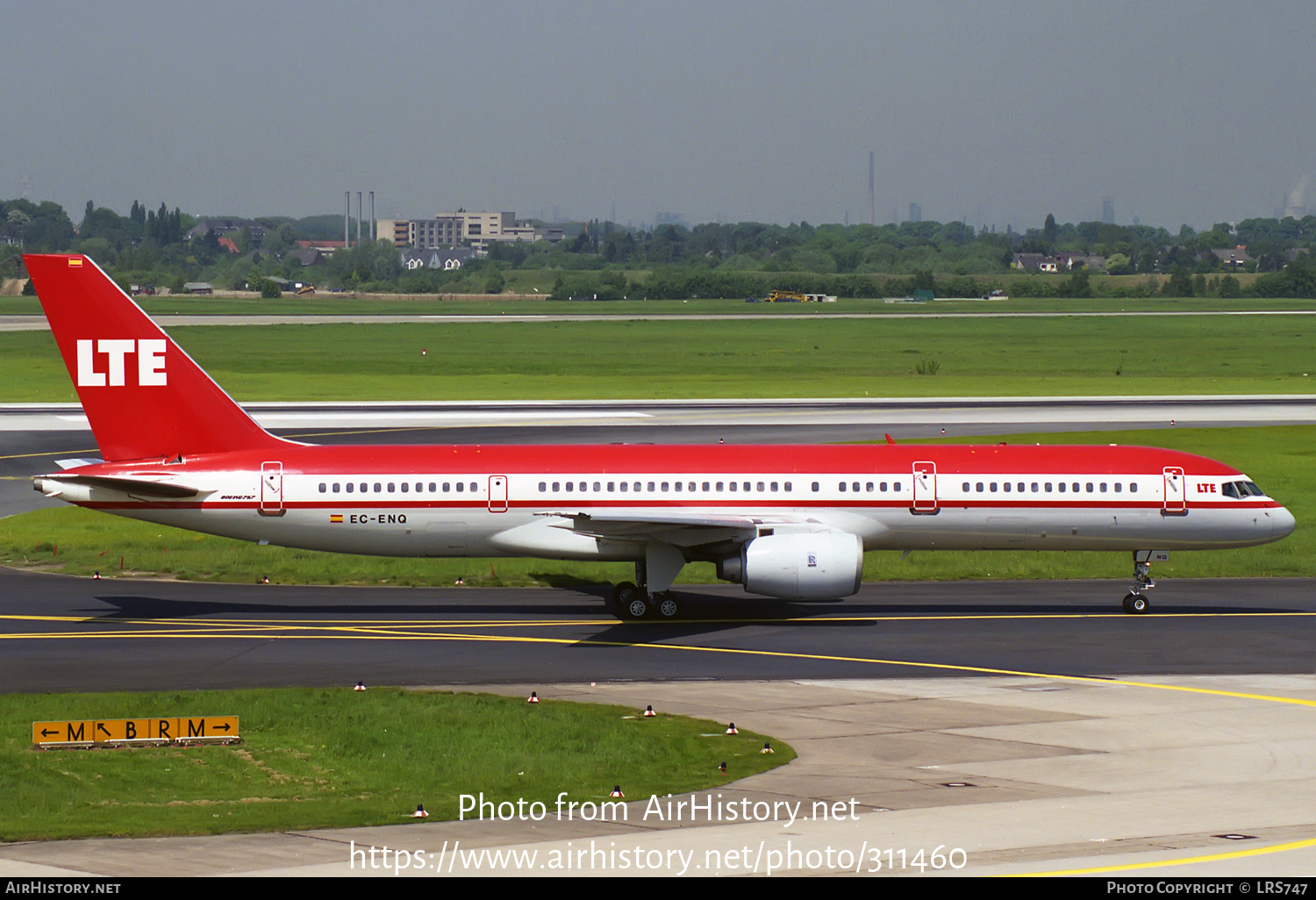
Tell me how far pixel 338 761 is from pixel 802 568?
45.7 ft

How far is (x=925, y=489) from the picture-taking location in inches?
1462

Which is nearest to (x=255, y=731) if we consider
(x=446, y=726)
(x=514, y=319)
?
(x=446, y=726)

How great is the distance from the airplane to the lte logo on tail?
43 millimetres

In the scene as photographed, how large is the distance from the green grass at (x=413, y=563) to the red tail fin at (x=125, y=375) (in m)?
6.22

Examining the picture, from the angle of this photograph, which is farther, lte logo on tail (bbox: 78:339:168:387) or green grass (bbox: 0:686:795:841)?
lte logo on tail (bbox: 78:339:168:387)

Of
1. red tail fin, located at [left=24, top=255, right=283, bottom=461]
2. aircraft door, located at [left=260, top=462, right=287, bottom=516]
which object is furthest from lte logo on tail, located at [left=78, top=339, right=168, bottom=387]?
aircraft door, located at [left=260, top=462, right=287, bottom=516]

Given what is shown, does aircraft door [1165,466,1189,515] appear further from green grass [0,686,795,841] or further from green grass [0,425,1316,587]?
green grass [0,686,795,841]

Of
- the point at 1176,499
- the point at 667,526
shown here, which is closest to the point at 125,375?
the point at 667,526

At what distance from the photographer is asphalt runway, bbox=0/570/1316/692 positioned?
30953 mm

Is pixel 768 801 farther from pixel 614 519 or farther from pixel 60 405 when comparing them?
pixel 60 405

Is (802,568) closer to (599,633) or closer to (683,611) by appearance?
(683,611)

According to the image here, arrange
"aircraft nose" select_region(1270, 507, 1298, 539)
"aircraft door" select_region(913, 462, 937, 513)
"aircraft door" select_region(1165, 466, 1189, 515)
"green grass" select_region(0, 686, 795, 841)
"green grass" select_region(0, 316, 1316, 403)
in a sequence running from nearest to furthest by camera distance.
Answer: "green grass" select_region(0, 686, 795, 841) → "aircraft door" select_region(913, 462, 937, 513) → "aircraft door" select_region(1165, 466, 1189, 515) → "aircraft nose" select_region(1270, 507, 1298, 539) → "green grass" select_region(0, 316, 1316, 403)

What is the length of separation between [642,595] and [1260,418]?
51339 millimetres

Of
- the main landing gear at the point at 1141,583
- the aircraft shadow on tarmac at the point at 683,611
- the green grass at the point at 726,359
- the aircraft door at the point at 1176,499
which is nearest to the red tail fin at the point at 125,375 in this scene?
the aircraft shadow on tarmac at the point at 683,611
